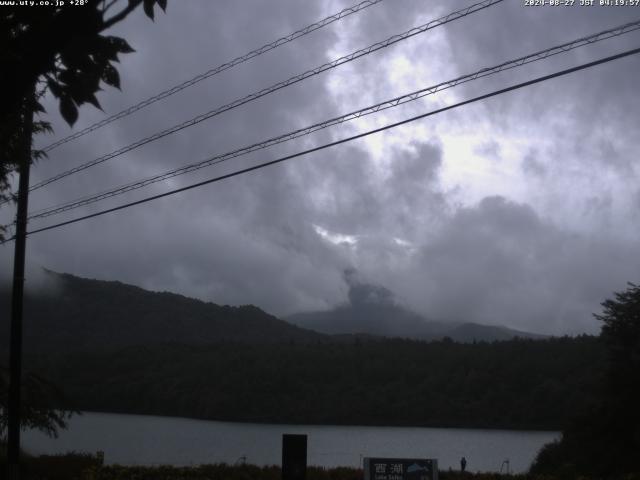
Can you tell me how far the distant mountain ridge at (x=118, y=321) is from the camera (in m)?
113

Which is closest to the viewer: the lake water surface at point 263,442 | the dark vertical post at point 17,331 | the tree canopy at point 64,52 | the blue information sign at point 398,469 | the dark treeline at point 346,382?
the tree canopy at point 64,52

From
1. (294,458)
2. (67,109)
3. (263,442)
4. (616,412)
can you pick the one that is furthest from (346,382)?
(67,109)

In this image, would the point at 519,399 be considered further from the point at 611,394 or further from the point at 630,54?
the point at 630,54

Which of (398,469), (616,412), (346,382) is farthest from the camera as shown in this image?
(346,382)

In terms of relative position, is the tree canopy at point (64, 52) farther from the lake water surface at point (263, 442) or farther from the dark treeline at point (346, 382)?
the dark treeline at point (346, 382)

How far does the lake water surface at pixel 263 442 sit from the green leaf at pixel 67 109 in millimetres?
44230

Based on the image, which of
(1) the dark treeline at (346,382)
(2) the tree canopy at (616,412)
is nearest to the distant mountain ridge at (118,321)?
(1) the dark treeline at (346,382)

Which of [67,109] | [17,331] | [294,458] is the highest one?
[17,331]

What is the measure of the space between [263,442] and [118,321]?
6682 cm

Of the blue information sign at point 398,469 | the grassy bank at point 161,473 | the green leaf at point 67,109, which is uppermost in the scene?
the green leaf at point 67,109

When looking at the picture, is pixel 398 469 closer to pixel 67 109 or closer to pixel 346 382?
pixel 67 109

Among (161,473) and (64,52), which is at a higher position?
(64,52)

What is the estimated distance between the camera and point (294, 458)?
13500 millimetres

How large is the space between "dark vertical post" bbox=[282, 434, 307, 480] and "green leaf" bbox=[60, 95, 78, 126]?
32.4 feet
